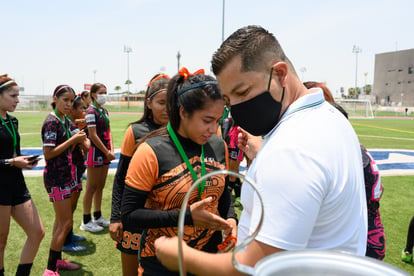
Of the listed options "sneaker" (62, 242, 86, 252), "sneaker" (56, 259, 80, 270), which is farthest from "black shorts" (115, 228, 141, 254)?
"sneaker" (62, 242, 86, 252)

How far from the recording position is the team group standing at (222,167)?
1019 millimetres

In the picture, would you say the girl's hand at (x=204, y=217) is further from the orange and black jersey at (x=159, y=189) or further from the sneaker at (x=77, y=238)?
the sneaker at (x=77, y=238)

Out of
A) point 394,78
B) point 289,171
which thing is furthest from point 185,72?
point 394,78

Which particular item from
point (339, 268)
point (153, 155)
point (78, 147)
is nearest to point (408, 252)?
point (153, 155)

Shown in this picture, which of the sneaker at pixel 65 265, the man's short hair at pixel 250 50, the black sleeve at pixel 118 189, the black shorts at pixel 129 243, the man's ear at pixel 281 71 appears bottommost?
the sneaker at pixel 65 265

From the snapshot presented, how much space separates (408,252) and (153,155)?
13.1ft

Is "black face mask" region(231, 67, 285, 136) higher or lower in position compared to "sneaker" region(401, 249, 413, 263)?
higher

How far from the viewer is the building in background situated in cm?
7694

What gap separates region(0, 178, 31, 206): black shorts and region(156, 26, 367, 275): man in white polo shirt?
2.87 meters

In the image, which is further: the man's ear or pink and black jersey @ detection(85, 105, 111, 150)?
pink and black jersey @ detection(85, 105, 111, 150)

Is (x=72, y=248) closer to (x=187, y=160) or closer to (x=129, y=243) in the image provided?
(x=129, y=243)

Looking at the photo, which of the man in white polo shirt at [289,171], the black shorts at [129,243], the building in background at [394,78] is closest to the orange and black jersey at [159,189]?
the black shorts at [129,243]

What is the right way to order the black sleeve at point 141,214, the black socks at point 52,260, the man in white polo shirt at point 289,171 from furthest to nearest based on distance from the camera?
the black socks at point 52,260, the black sleeve at point 141,214, the man in white polo shirt at point 289,171

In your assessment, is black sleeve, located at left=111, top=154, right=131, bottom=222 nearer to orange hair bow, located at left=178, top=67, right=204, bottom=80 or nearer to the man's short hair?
orange hair bow, located at left=178, top=67, right=204, bottom=80
